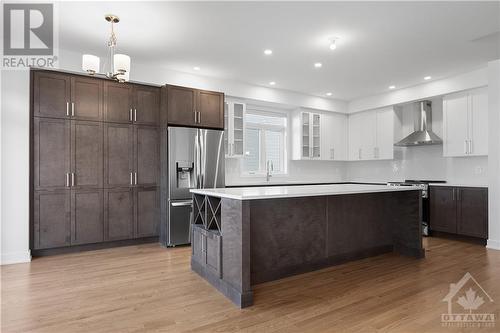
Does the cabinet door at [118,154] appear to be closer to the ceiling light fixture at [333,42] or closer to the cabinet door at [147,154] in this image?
the cabinet door at [147,154]

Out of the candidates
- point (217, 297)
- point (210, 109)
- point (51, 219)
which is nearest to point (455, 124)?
point (210, 109)

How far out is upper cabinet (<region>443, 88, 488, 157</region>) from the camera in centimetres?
487

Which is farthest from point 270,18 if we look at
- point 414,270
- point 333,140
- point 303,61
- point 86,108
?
point 333,140

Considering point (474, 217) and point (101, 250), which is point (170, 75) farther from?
point (474, 217)

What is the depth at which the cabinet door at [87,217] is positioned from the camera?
4.21 metres

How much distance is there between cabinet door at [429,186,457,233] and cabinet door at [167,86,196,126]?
14.9ft

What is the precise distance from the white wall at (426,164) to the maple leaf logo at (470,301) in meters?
3.36

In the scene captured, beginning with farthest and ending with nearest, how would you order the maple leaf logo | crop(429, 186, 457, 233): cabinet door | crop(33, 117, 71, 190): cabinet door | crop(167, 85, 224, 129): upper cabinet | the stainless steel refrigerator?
crop(429, 186, 457, 233): cabinet door
crop(167, 85, 224, 129): upper cabinet
the stainless steel refrigerator
crop(33, 117, 71, 190): cabinet door
the maple leaf logo

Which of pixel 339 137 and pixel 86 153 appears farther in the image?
pixel 339 137

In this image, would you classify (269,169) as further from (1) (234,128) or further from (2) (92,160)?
(2) (92,160)

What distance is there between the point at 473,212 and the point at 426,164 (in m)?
1.54

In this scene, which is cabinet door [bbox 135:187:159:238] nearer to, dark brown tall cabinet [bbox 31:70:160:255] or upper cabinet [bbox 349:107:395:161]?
dark brown tall cabinet [bbox 31:70:160:255]

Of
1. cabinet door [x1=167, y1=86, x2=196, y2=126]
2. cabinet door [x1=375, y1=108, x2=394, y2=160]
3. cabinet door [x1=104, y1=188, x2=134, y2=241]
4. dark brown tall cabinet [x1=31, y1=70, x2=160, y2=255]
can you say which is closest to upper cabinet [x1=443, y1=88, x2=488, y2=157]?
cabinet door [x1=375, y1=108, x2=394, y2=160]

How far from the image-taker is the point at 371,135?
22.4 ft
